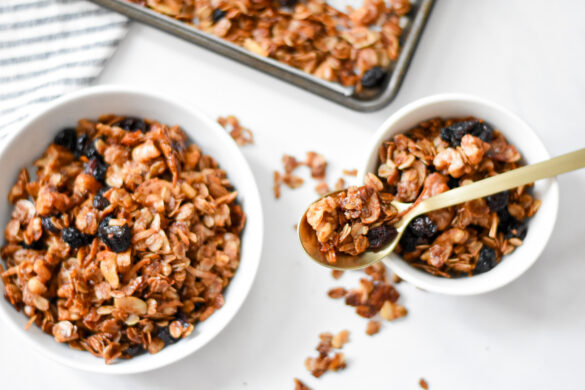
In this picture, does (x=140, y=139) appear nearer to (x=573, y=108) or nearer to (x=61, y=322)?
(x=61, y=322)

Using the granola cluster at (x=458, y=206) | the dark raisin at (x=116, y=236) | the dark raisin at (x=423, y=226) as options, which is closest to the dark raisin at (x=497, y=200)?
the granola cluster at (x=458, y=206)

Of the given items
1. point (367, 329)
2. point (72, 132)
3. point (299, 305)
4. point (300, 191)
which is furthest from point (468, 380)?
point (72, 132)

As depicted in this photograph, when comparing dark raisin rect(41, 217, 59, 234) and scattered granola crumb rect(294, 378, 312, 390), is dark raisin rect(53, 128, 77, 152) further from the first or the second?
scattered granola crumb rect(294, 378, 312, 390)

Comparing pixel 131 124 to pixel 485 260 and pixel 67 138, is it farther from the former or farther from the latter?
pixel 485 260

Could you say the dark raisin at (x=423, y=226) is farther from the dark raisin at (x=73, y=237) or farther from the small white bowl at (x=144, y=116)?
the dark raisin at (x=73, y=237)

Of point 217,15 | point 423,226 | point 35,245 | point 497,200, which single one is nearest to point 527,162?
point 497,200
